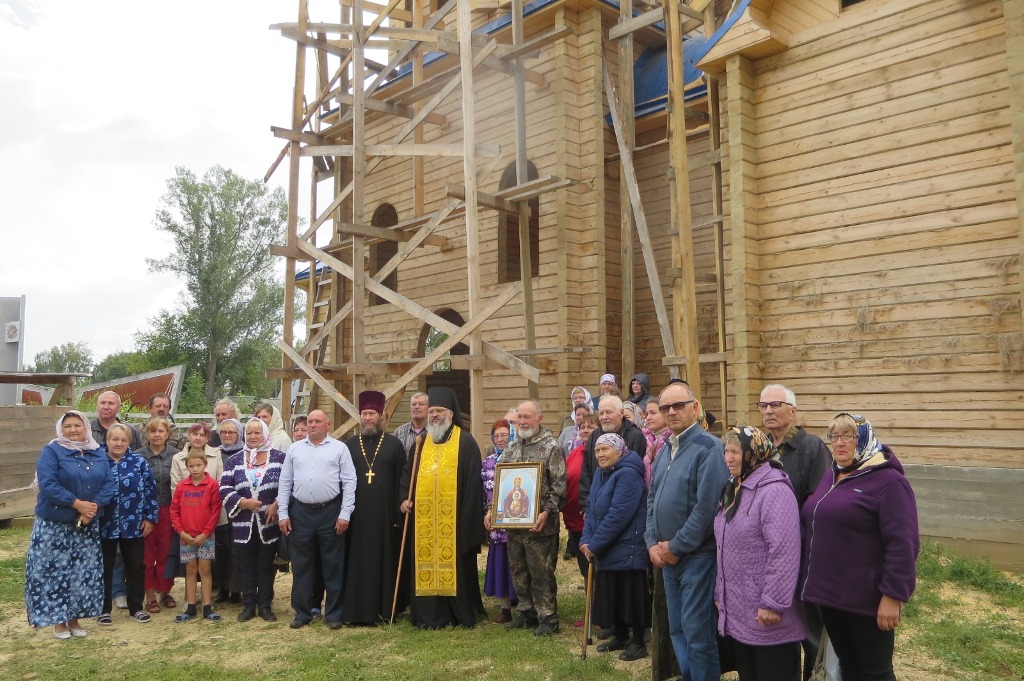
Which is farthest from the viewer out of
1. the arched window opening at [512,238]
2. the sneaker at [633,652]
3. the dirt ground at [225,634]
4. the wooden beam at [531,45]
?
the arched window opening at [512,238]

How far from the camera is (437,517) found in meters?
6.75

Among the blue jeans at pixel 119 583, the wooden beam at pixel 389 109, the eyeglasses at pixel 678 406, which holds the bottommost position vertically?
the blue jeans at pixel 119 583

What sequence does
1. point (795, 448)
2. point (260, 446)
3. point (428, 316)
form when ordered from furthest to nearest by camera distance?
point (428, 316)
point (260, 446)
point (795, 448)

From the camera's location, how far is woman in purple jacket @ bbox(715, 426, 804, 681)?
3.73m

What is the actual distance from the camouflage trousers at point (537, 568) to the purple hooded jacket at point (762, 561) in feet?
7.63

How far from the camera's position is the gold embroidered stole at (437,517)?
6.57 meters

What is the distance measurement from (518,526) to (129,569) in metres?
3.50

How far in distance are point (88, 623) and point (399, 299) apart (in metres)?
5.45

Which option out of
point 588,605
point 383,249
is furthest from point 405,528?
point 383,249

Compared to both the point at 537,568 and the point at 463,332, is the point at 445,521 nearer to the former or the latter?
the point at 537,568

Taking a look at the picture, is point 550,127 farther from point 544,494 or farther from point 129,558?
point 129,558

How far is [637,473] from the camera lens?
5.46 m

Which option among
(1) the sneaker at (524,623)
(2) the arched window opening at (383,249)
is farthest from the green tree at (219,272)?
(1) the sneaker at (524,623)

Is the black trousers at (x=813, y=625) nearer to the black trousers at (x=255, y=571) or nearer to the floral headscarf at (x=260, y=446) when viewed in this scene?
the black trousers at (x=255, y=571)
